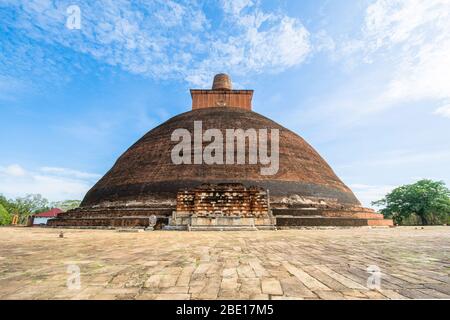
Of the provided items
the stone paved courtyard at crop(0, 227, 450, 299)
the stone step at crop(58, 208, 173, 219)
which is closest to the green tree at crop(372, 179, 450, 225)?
the stone step at crop(58, 208, 173, 219)

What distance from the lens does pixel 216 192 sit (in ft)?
40.6

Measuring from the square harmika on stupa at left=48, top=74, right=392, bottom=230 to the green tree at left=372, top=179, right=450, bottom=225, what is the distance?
14081 mm

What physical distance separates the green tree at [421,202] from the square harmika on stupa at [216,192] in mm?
14081

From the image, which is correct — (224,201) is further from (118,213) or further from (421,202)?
(421,202)

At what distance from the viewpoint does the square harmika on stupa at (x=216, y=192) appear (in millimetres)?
12102

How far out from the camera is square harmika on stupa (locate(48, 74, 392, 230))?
12102mm

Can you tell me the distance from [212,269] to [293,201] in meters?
13.7

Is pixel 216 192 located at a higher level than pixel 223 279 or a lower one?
higher

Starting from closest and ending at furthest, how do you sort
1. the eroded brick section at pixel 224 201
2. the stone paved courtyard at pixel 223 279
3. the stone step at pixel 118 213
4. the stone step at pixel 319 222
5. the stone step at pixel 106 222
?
the stone paved courtyard at pixel 223 279 < the eroded brick section at pixel 224 201 < the stone step at pixel 319 222 < the stone step at pixel 106 222 < the stone step at pixel 118 213

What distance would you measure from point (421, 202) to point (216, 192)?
28.2 m

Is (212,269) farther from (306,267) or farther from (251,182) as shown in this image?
(251,182)

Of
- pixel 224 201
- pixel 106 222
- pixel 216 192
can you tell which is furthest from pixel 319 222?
pixel 106 222

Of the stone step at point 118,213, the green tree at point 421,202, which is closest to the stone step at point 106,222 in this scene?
the stone step at point 118,213

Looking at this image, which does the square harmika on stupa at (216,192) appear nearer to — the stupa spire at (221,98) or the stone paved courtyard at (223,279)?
the stupa spire at (221,98)
